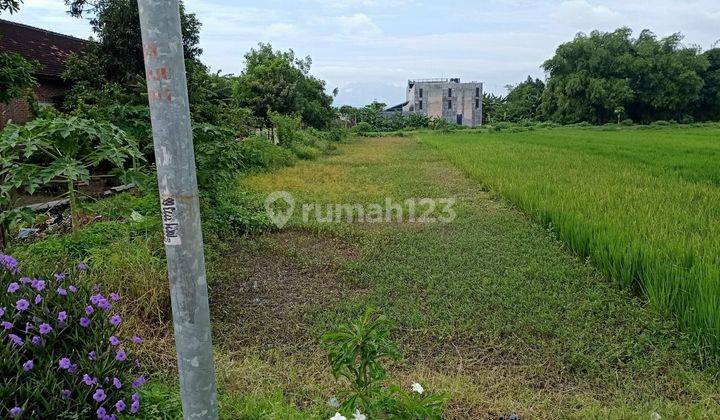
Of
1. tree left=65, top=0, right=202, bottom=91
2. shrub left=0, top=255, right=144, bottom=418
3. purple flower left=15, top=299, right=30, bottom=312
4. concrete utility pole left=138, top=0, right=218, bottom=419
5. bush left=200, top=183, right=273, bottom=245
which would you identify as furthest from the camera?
tree left=65, top=0, right=202, bottom=91

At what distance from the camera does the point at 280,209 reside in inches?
247

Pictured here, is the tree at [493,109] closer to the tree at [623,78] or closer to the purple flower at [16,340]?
the tree at [623,78]

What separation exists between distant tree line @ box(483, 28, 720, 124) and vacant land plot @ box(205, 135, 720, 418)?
36437 mm

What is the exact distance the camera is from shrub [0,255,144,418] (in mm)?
1497

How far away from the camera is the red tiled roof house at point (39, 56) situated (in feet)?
29.1

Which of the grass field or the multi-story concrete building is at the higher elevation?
the multi-story concrete building

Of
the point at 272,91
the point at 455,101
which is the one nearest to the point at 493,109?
the point at 455,101

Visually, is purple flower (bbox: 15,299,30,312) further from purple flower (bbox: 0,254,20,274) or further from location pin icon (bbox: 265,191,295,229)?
location pin icon (bbox: 265,191,295,229)

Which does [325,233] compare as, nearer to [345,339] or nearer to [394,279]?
[394,279]

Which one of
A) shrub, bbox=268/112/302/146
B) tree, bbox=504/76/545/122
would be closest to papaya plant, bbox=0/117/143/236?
shrub, bbox=268/112/302/146

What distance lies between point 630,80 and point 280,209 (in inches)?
1561

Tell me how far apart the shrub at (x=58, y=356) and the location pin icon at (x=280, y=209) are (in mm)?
3619

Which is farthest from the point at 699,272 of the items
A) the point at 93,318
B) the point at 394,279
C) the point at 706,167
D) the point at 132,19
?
the point at 132,19

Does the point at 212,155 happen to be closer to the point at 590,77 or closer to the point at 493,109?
the point at 590,77
